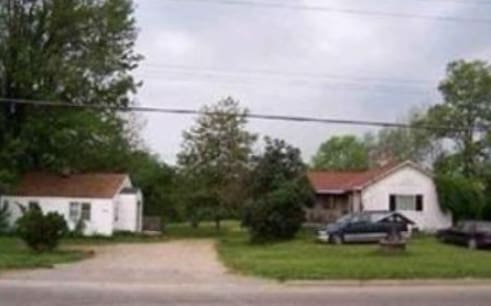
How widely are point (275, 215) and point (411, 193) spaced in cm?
1602

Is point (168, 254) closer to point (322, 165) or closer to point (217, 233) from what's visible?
point (217, 233)

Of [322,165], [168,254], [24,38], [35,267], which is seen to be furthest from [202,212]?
[322,165]

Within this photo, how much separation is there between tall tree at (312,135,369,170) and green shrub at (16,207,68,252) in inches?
3821

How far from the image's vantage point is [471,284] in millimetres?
28328

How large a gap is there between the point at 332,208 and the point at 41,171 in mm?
22402

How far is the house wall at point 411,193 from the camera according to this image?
6519 cm

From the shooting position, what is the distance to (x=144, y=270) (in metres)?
33.0

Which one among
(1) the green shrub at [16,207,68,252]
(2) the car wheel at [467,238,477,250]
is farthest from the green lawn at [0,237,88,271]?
(2) the car wheel at [467,238,477,250]

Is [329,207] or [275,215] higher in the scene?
[329,207]

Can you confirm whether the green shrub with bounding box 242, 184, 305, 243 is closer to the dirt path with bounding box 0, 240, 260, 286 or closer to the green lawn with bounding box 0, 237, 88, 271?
the dirt path with bounding box 0, 240, 260, 286

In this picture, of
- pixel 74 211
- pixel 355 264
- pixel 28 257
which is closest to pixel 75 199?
pixel 74 211

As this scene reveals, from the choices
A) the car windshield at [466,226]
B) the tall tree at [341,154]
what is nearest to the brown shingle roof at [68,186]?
the car windshield at [466,226]

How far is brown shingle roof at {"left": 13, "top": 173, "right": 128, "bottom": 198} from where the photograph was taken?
61.4 meters

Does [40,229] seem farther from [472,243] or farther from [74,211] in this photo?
[472,243]
